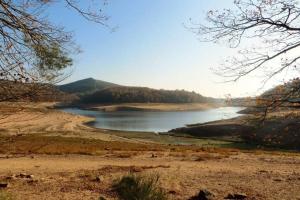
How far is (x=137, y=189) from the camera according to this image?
36.4 feet

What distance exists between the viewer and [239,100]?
12945mm

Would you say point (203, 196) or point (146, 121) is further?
point (146, 121)

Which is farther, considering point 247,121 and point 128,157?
point 128,157

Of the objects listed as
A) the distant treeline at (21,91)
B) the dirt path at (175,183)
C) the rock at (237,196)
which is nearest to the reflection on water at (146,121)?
the dirt path at (175,183)

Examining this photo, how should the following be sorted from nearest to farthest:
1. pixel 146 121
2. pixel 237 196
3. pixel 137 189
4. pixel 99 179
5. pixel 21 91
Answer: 1. pixel 21 91
2. pixel 137 189
3. pixel 237 196
4. pixel 99 179
5. pixel 146 121

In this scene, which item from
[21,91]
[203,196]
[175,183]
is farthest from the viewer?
[175,183]

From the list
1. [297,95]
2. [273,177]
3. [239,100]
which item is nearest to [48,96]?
[239,100]

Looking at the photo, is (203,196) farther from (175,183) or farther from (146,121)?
(146,121)

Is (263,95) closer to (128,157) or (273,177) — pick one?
(273,177)

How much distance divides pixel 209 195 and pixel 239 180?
3508 mm

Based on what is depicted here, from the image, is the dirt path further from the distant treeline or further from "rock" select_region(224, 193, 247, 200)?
the distant treeline

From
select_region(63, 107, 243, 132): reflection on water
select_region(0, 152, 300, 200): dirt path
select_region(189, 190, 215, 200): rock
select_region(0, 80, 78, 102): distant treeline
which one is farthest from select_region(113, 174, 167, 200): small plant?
select_region(63, 107, 243, 132): reflection on water

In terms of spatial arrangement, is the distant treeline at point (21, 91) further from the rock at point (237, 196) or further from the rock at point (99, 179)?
the rock at point (237, 196)

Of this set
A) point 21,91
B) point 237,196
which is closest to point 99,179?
point 237,196
